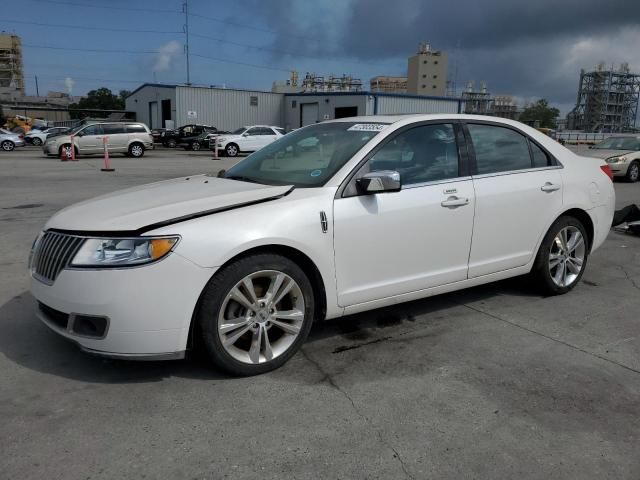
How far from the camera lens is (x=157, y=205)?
11.0 ft

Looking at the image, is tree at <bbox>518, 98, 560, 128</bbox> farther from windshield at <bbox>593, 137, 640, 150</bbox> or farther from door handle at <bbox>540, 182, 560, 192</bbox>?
door handle at <bbox>540, 182, 560, 192</bbox>

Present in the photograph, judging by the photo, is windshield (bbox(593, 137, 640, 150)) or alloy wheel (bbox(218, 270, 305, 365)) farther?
windshield (bbox(593, 137, 640, 150))

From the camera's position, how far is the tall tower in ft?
444

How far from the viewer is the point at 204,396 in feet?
10.2

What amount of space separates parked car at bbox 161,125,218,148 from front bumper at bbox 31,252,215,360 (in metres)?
34.0

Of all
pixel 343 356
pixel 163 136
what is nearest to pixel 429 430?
pixel 343 356

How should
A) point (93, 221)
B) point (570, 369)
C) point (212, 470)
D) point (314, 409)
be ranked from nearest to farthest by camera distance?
1. point (212, 470)
2. point (314, 409)
3. point (93, 221)
4. point (570, 369)

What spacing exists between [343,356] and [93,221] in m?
1.85

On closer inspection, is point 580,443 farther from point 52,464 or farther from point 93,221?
point 93,221

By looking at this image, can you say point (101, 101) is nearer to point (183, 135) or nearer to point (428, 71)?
point (183, 135)

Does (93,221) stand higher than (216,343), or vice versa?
(93,221)

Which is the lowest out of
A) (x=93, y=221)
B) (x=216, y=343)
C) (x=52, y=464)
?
(x=52, y=464)

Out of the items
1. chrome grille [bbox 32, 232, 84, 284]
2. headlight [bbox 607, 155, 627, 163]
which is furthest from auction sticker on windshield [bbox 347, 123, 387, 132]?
headlight [bbox 607, 155, 627, 163]

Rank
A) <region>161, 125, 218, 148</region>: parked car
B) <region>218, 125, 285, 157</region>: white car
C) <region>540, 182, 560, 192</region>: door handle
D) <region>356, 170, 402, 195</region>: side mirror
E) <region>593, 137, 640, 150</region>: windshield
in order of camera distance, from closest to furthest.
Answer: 1. <region>356, 170, 402, 195</region>: side mirror
2. <region>540, 182, 560, 192</region>: door handle
3. <region>593, 137, 640, 150</region>: windshield
4. <region>218, 125, 285, 157</region>: white car
5. <region>161, 125, 218, 148</region>: parked car
